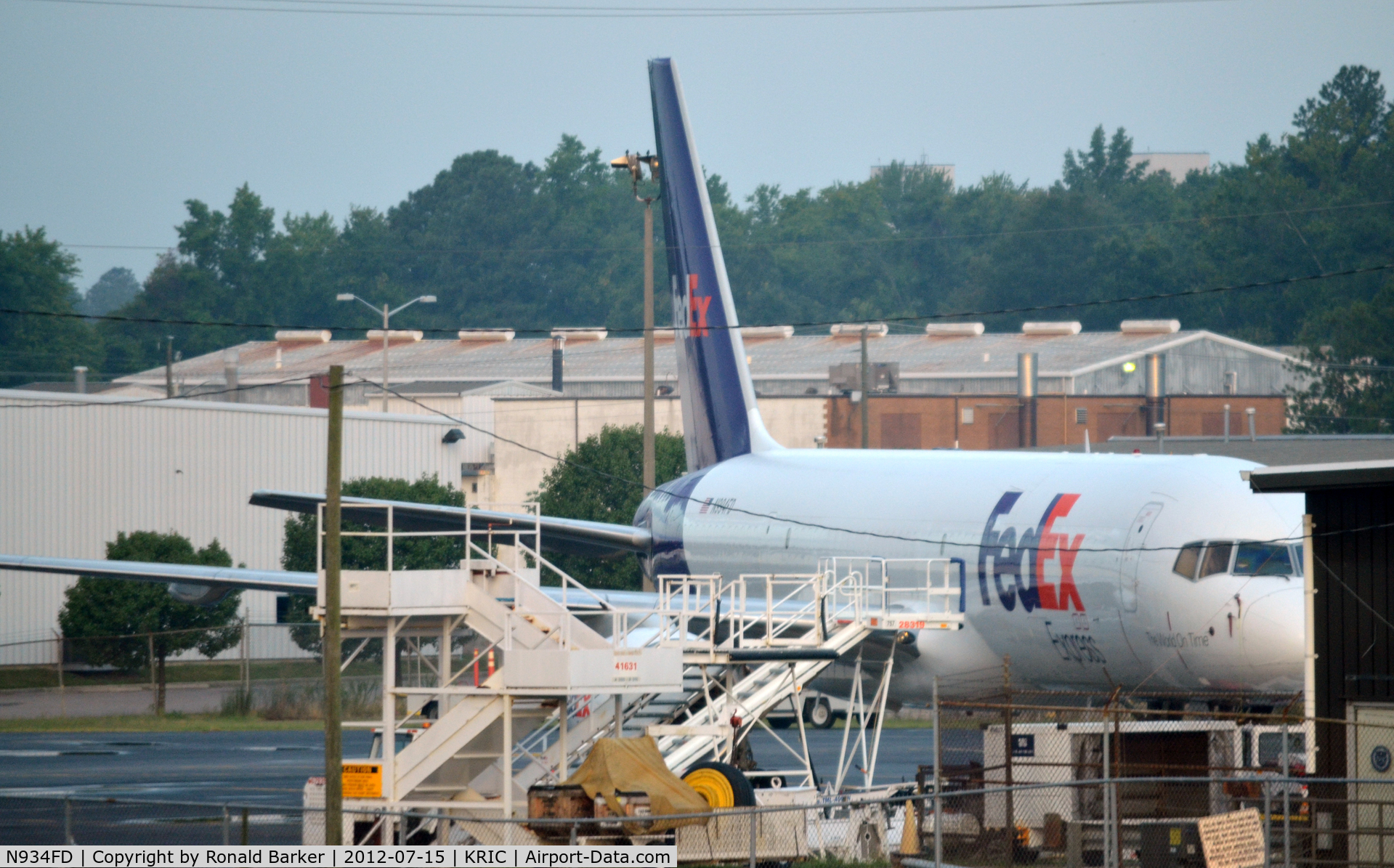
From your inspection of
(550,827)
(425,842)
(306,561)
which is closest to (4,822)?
(425,842)

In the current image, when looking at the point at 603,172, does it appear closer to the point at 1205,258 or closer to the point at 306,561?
the point at 1205,258

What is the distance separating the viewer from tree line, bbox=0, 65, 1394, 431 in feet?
356

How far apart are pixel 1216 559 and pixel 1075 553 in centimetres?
213

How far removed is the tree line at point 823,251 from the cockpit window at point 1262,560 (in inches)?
2903

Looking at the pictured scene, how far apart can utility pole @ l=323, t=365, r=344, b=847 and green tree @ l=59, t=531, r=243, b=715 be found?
94.8 feet

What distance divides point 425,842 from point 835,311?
12630 centimetres

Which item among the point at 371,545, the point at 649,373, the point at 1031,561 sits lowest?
the point at 371,545

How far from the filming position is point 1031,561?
24.7 m

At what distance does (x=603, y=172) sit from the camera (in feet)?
531

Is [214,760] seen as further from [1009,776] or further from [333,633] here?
[1009,776]

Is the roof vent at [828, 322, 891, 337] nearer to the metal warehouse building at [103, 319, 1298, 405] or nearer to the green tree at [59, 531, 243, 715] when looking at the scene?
the metal warehouse building at [103, 319, 1298, 405]

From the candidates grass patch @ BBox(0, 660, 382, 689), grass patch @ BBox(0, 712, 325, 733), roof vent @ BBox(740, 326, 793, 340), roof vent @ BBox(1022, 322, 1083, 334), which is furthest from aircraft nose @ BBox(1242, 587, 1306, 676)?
roof vent @ BBox(740, 326, 793, 340)

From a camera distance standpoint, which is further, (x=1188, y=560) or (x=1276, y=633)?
(x=1188, y=560)

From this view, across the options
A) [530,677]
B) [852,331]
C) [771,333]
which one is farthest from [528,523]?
[771,333]
